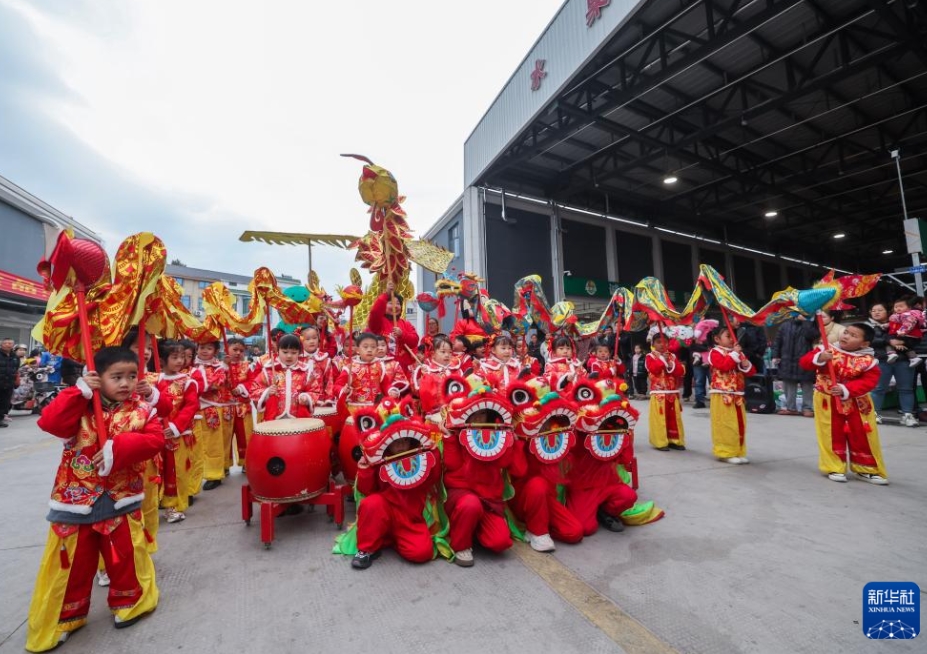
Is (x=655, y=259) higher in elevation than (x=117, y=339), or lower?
higher

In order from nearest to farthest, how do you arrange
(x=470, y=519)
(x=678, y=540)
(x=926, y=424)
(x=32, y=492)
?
(x=470, y=519) → (x=678, y=540) → (x=32, y=492) → (x=926, y=424)

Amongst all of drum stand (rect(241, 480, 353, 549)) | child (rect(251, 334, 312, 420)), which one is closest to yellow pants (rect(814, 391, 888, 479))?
drum stand (rect(241, 480, 353, 549))

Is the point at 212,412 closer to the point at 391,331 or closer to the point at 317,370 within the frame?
the point at 317,370

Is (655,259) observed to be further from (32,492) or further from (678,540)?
(32,492)

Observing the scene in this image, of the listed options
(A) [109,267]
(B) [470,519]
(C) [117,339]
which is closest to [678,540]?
(B) [470,519]

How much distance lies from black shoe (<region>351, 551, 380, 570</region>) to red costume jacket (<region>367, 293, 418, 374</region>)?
7.42 ft

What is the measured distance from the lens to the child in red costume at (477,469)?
254 centimetres

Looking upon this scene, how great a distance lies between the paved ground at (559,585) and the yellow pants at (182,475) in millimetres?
131

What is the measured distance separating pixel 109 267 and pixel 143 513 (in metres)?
1.33

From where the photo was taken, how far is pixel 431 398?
3.73m

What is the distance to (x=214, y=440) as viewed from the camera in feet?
14.2

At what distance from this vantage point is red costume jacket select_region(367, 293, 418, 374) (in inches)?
190

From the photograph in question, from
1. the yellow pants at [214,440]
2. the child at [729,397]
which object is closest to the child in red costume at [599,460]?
the child at [729,397]

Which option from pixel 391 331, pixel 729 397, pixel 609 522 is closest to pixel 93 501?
pixel 609 522
